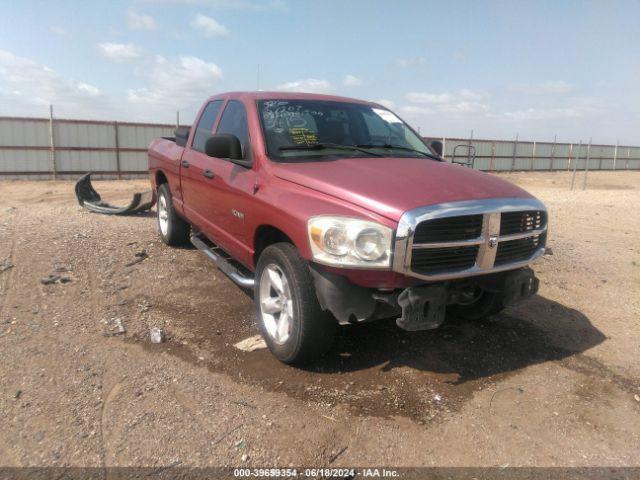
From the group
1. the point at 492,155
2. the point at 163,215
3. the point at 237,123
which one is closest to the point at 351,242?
the point at 237,123

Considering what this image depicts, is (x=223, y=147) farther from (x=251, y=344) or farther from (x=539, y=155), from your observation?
(x=539, y=155)

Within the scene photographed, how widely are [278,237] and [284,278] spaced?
1.38 feet

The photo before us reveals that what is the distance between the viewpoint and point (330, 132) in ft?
13.2

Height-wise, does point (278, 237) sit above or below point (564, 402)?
above

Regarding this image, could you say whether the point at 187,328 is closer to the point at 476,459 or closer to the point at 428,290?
the point at 428,290

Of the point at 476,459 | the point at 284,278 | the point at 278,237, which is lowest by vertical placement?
the point at 476,459

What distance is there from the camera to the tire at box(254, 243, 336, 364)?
10.0ft

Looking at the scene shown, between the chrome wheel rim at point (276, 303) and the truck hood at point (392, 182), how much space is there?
674 millimetres

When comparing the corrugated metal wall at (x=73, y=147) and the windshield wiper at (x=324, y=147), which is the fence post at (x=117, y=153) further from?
the windshield wiper at (x=324, y=147)

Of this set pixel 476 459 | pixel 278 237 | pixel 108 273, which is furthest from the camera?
pixel 108 273

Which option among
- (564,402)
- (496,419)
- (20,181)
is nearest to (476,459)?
(496,419)

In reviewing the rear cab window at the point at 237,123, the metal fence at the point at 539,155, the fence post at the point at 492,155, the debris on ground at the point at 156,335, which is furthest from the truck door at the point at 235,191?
the fence post at the point at 492,155

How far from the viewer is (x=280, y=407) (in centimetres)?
292

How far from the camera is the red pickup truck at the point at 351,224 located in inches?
110
